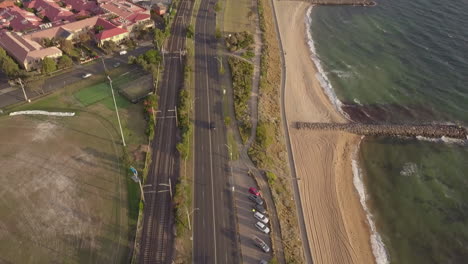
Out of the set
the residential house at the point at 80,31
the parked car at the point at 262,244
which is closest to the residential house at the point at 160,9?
the residential house at the point at 80,31

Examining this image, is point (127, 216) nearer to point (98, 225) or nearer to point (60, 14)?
point (98, 225)

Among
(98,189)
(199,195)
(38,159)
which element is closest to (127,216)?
(98,189)

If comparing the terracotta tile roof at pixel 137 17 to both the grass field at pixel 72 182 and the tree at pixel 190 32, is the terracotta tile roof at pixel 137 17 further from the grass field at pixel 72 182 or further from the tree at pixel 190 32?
the grass field at pixel 72 182

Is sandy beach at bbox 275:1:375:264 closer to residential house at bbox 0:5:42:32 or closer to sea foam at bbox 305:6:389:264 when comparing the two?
sea foam at bbox 305:6:389:264

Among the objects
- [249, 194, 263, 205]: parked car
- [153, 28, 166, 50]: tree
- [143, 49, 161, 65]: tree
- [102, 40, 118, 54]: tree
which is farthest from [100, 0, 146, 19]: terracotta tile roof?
[249, 194, 263, 205]: parked car

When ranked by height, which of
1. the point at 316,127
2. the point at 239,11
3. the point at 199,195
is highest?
the point at 239,11
